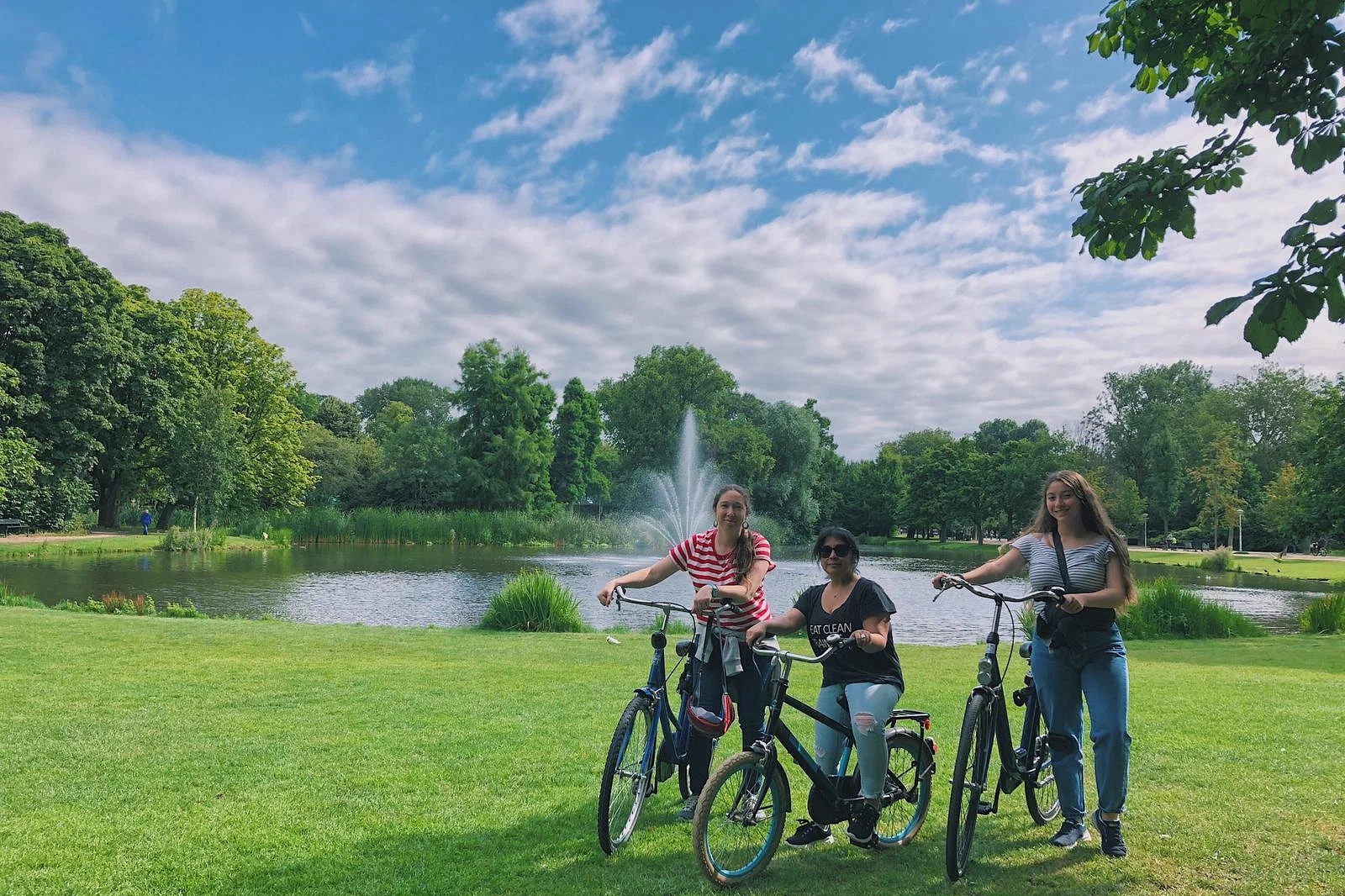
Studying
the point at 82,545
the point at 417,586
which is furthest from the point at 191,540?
the point at 417,586

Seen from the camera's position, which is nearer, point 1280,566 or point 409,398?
point 1280,566

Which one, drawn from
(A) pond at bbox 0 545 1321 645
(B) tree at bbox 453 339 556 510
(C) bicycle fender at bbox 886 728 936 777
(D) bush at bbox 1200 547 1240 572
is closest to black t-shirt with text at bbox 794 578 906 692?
(C) bicycle fender at bbox 886 728 936 777

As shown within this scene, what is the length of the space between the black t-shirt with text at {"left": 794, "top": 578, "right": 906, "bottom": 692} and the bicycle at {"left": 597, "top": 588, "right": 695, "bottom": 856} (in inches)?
26.7

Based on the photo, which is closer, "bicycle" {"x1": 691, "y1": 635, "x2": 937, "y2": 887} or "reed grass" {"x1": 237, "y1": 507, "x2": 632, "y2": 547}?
"bicycle" {"x1": 691, "y1": 635, "x2": 937, "y2": 887}

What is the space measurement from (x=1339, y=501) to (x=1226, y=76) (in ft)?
100

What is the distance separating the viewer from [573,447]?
7019cm

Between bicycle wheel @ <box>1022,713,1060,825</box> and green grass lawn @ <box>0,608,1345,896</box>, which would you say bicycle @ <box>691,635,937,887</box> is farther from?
bicycle wheel @ <box>1022,713,1060,825</box>

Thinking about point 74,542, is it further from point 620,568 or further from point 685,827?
point 685,827

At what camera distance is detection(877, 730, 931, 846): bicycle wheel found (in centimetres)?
422

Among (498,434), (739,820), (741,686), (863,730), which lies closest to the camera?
(739,820)

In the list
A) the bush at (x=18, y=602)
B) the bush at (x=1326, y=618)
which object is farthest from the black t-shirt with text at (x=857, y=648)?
the bush at (x=1326, y=618)

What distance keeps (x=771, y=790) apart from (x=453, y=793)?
2.14m

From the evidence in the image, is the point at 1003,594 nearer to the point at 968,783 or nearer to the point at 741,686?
the point at 968,783

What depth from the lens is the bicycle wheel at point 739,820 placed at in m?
3.71
